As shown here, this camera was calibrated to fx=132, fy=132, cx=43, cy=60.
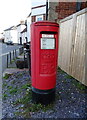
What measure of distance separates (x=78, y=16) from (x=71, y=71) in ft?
5.99

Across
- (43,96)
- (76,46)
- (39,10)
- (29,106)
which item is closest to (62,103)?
(43,96)

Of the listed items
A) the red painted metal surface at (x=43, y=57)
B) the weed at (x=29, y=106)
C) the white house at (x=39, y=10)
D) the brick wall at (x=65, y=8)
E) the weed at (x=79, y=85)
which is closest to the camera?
the red painted metal surface at (x=43, y=57)

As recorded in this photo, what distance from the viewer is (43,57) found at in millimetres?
2789

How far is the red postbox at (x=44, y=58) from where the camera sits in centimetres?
272

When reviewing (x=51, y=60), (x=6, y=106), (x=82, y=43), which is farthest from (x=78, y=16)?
(x=6, y=106)

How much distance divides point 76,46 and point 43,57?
1825 mm

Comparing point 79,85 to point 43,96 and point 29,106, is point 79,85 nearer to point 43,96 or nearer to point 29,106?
point 43,96

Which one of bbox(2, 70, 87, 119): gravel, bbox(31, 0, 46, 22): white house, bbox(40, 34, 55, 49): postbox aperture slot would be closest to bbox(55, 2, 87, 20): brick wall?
bbox(31, 0, 46, 22): white house

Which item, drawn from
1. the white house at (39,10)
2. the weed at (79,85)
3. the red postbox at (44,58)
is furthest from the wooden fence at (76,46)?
the white house at (39,10)

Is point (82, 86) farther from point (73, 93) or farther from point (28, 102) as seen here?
point (28, 102)

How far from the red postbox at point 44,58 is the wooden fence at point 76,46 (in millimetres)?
1207

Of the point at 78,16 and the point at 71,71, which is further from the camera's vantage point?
the point at 71,71

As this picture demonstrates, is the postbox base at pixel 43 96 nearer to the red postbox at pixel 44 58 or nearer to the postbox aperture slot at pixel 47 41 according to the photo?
the red postbox at pixel 44 58

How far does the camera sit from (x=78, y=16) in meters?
4.14
